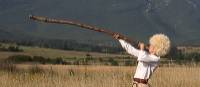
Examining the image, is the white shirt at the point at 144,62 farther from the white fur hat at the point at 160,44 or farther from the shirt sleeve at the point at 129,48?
the white fur hat at the point at 160,44

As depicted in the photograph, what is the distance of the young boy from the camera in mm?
8055

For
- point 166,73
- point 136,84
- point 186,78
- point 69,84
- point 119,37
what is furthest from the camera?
point 166,73

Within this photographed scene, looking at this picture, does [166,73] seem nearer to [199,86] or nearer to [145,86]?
[199,86]

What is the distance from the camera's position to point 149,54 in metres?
8.15

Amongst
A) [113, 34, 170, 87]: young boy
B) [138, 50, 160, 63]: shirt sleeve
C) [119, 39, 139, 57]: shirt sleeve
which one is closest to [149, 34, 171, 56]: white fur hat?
[113, 34, 170, 87]: young boy

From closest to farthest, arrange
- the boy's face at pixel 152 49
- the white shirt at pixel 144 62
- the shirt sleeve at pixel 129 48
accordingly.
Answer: the shirt sleeve at pixel 129 48 < the white shirt at pixel 144 62 < the boy's face at pixel 152 49

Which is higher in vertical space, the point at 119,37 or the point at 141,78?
the point at 119,37

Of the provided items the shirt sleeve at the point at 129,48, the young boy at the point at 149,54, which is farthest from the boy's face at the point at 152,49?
the shirt sleeve at the point at 129,48

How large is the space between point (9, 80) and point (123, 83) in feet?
7.34

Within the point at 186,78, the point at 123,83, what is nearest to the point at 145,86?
the point at 123,83

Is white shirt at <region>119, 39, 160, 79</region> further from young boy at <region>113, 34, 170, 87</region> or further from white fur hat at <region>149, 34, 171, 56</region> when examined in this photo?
white fur hat at <region>149, 34, 171, 56</region>

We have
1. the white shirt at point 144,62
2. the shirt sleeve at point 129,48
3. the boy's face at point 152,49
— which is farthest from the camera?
the boy's face at point 152,49

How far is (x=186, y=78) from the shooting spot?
14148 millimetres

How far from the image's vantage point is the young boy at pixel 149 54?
8055 mm
